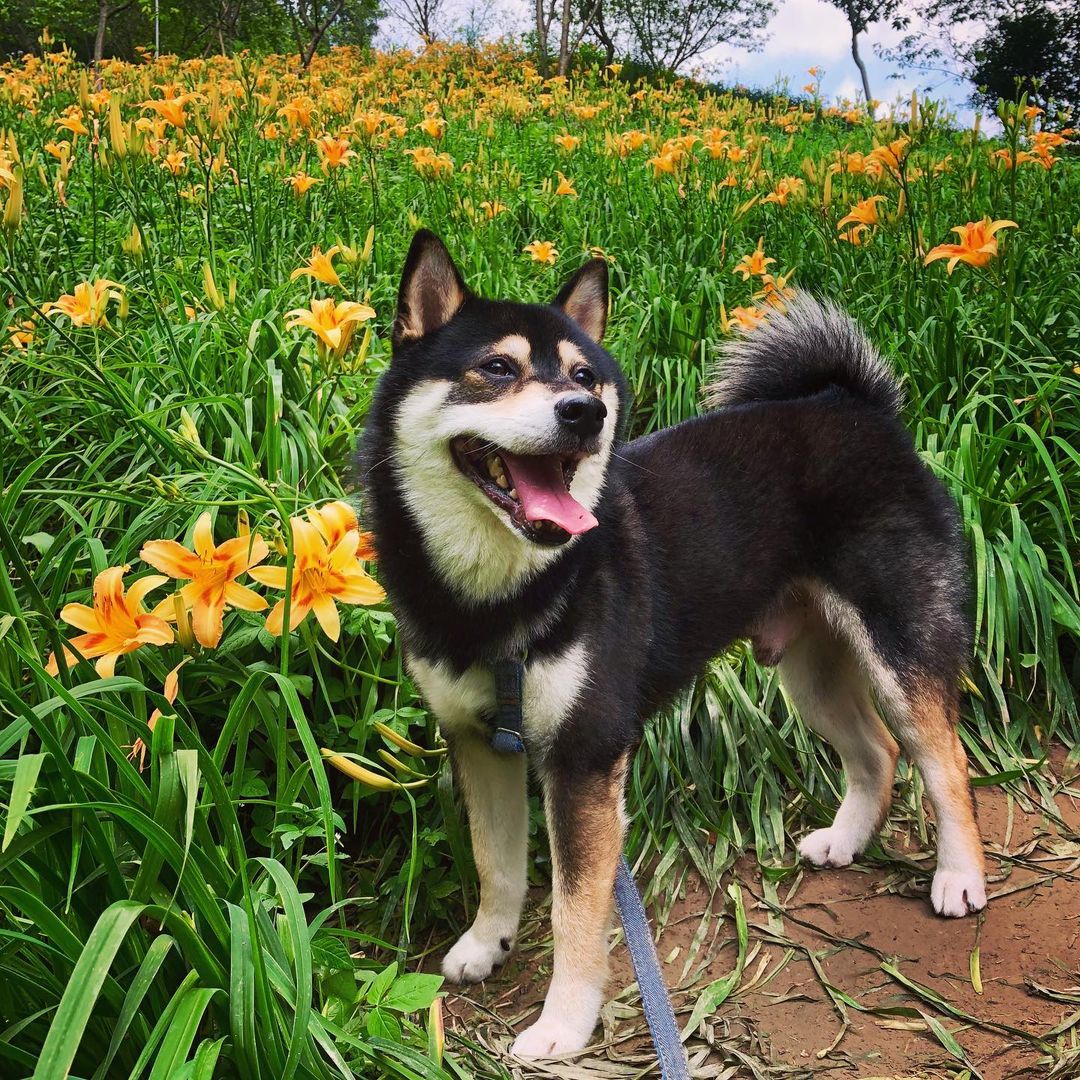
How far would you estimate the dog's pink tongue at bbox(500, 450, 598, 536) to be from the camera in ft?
6.89

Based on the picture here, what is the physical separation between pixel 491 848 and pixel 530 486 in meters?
0.98

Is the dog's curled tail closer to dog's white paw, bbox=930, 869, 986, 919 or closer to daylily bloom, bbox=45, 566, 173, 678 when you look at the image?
dog's white paw, bbox=930, 869, 986, 919

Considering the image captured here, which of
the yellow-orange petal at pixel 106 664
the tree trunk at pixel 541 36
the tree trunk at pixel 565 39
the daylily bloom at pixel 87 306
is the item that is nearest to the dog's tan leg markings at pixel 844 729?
the yellow-orange petal at pixel 106 664

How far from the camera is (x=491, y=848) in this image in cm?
249

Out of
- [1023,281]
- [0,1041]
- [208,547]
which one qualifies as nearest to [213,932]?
[0,1041]

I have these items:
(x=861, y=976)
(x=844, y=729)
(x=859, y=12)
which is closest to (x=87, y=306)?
(x=844, y=729)

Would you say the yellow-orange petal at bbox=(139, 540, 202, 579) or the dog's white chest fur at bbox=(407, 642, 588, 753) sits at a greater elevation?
the yellow-orange petal at bbox=(139, 540, 202, 579)

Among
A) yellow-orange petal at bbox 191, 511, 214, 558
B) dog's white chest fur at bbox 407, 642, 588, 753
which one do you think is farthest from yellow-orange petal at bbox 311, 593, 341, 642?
dog's white chest fur at bbox 407, 642, 588, 753

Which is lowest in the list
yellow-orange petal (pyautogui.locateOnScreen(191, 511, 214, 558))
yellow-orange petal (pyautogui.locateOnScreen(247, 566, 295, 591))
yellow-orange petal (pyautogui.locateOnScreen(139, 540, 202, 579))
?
yellow-orange petal (pyautogui.locateOnScreen(247, 566, 295, 591))

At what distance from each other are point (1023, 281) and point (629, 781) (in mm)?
3030

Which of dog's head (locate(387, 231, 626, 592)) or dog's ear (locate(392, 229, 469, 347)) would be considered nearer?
dog's head (locate(387, 231, 626, 592))

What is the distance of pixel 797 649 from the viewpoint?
311cm

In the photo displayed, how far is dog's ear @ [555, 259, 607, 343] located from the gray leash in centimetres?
101

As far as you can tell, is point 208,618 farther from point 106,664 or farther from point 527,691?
point 527,691
